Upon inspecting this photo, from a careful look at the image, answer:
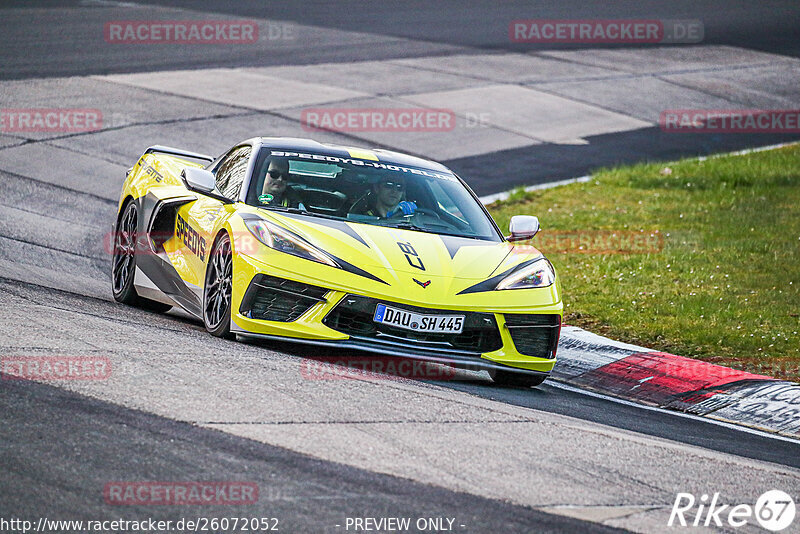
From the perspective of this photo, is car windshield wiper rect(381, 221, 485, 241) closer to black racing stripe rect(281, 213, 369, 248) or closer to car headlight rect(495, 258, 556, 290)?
black racing stripe rect(281, 213, 369, 248)

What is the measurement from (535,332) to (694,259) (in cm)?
495

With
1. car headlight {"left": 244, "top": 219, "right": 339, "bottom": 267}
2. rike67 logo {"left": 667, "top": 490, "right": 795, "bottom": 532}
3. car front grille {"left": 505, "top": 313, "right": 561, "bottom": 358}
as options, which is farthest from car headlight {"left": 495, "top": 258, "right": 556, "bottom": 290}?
rike67 logo {"left": 667, "top": 490, "right": 795, "bottom": 532}

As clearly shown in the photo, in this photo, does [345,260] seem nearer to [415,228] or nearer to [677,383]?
[415,228]

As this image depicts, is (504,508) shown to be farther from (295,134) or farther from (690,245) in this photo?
(295,134)

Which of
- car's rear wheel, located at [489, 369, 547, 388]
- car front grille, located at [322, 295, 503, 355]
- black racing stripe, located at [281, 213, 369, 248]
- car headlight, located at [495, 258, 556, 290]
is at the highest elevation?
black racing stripe, located at [281, 213, 369, 248]

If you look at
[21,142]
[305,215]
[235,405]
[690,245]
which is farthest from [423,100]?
[235,405]

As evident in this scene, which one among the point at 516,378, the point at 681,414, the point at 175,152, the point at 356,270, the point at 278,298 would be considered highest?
the point at 175,152

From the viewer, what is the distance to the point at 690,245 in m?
13.0

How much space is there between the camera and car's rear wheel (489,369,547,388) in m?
8.03

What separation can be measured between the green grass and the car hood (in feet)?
6.89

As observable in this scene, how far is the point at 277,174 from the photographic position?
28.2 ft

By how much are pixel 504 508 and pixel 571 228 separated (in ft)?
30.7

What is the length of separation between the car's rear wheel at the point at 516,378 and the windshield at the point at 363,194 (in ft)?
3.33

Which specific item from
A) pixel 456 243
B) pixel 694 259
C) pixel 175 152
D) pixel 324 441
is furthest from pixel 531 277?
pixel 694 259
